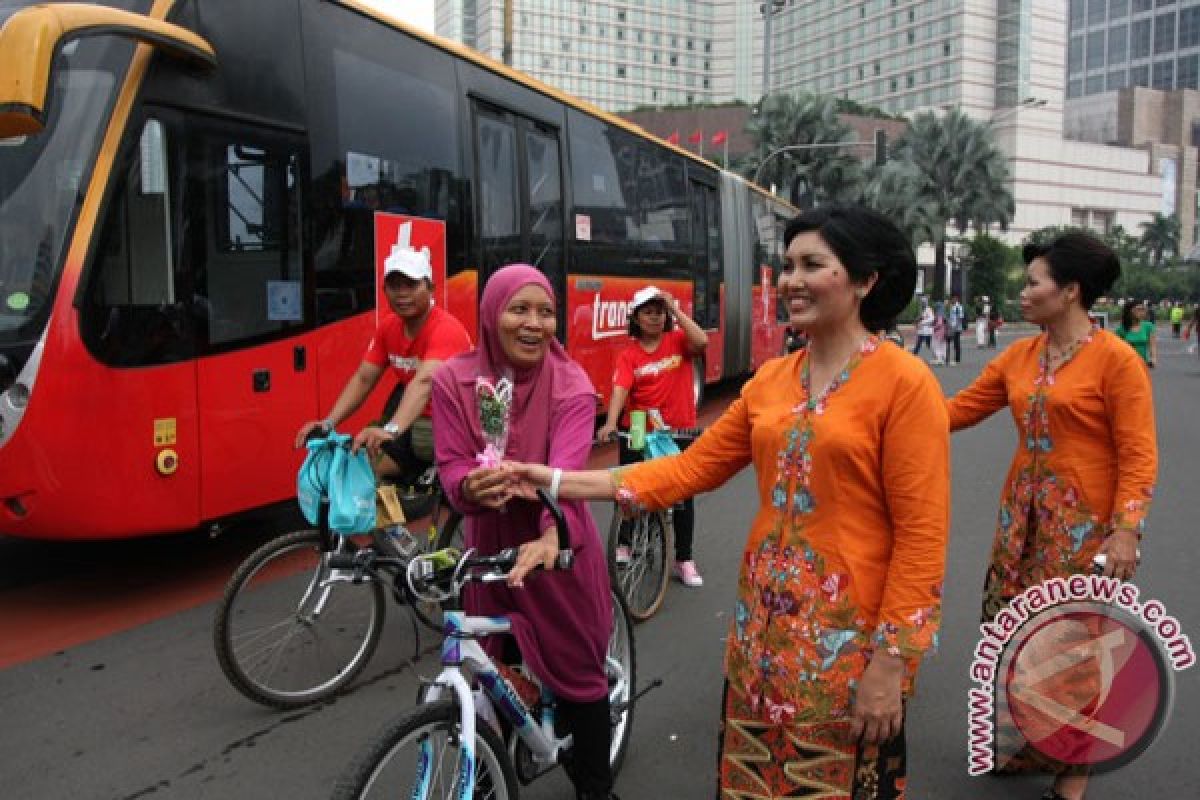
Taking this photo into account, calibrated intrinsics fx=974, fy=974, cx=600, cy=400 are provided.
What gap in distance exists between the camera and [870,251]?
2.12 metres

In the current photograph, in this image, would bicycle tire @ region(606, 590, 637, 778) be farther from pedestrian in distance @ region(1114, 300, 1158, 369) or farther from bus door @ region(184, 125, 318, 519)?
pedestrian in distance @ region(1114, 300, 1158, 369)

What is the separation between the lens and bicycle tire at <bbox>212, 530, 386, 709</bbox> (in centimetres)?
378

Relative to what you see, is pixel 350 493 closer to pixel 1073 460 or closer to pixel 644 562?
pixel 644 562

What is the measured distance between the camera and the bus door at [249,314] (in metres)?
5.40

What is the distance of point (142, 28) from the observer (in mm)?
4703

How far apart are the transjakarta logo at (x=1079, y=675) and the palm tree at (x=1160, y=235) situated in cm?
10704

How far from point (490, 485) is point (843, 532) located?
849mm

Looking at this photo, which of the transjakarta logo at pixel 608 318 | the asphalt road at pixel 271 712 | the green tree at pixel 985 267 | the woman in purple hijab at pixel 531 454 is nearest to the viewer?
the woman in purple hijab at pixel 531 454

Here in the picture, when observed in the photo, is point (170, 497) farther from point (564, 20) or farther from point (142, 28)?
point (564, 20)

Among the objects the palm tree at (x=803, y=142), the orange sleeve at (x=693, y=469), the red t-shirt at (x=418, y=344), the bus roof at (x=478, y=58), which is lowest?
the orange sleeve at (x=693, y=469)

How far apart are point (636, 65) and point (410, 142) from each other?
127m

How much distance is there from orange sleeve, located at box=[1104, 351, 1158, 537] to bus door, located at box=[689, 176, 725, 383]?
10140mm

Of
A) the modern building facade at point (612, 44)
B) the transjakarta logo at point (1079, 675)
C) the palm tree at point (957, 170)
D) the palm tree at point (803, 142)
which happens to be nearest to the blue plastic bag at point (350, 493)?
the transjakarta logo at point (1079, 675)

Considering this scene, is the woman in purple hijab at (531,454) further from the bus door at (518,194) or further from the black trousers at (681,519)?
the bus door at (518,194)
